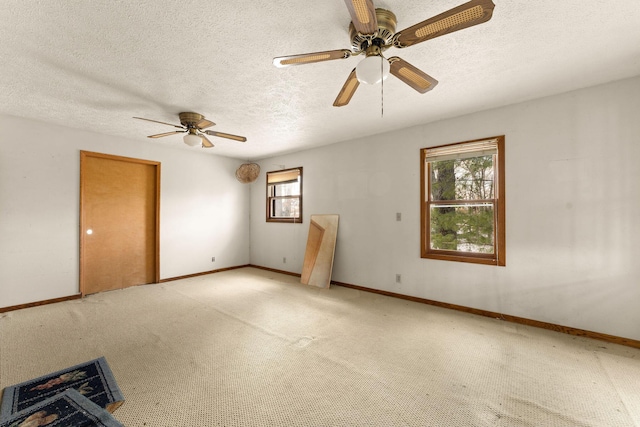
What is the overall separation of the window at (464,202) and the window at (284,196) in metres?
2.58

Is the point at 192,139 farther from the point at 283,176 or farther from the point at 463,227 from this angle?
the point at 463,227

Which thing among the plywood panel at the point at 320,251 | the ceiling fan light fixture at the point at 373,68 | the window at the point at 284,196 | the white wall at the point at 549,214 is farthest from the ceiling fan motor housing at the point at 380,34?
the window at the point at 284,196

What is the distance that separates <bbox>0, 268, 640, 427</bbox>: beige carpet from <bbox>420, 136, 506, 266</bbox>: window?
85 centimetres

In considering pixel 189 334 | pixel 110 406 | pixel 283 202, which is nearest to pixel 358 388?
pixel 110 406

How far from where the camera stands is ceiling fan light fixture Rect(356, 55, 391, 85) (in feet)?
5.54

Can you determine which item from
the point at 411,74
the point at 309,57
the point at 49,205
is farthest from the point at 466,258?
the point at 49,205

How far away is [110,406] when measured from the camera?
1.76 meters

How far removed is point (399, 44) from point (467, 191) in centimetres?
255

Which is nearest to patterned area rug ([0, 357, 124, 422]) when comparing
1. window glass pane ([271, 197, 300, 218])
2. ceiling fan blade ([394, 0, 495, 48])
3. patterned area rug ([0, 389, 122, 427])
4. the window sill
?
patterned area rug ([0, 389, 122, 427])

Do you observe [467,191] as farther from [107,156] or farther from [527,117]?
[107,156]

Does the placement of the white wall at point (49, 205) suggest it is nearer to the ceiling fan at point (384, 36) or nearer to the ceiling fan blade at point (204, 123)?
the ceiling fan blade at point (204, 123)

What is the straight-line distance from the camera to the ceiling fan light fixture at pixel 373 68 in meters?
1.69

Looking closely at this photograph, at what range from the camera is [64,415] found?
169 cm

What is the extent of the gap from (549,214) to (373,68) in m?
2.74
